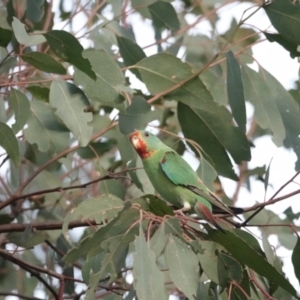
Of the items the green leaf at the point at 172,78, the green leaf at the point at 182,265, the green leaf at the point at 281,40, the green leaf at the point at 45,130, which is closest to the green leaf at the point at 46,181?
the green leaf at the point at 45,130

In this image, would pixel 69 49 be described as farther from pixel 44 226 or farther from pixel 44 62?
pixel 44 226

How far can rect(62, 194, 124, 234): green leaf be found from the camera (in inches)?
72.5

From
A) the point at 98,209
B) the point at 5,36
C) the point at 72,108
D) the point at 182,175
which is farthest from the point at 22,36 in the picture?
the point at 182,175

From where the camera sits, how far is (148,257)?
1650 mm

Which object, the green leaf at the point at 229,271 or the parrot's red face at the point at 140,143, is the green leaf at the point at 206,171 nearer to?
the parrot's red face at the point at 140,143

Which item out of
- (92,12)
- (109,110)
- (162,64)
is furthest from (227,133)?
(92,12)

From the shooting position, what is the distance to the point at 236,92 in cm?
230

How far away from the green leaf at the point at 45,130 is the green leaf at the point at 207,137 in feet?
1.45

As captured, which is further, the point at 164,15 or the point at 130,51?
the point at 164,15

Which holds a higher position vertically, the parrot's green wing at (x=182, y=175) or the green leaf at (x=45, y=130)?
the green leaf at (x=45, y=130)

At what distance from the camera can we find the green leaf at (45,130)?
2.38 metres

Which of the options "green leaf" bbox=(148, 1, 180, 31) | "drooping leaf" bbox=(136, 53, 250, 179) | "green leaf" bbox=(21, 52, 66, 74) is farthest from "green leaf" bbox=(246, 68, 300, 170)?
"green leaf" bbox=(21, 52, 66, 74)

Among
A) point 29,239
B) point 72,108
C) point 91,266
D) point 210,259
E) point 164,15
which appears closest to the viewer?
point 210,259

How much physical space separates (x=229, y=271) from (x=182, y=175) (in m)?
0.45
